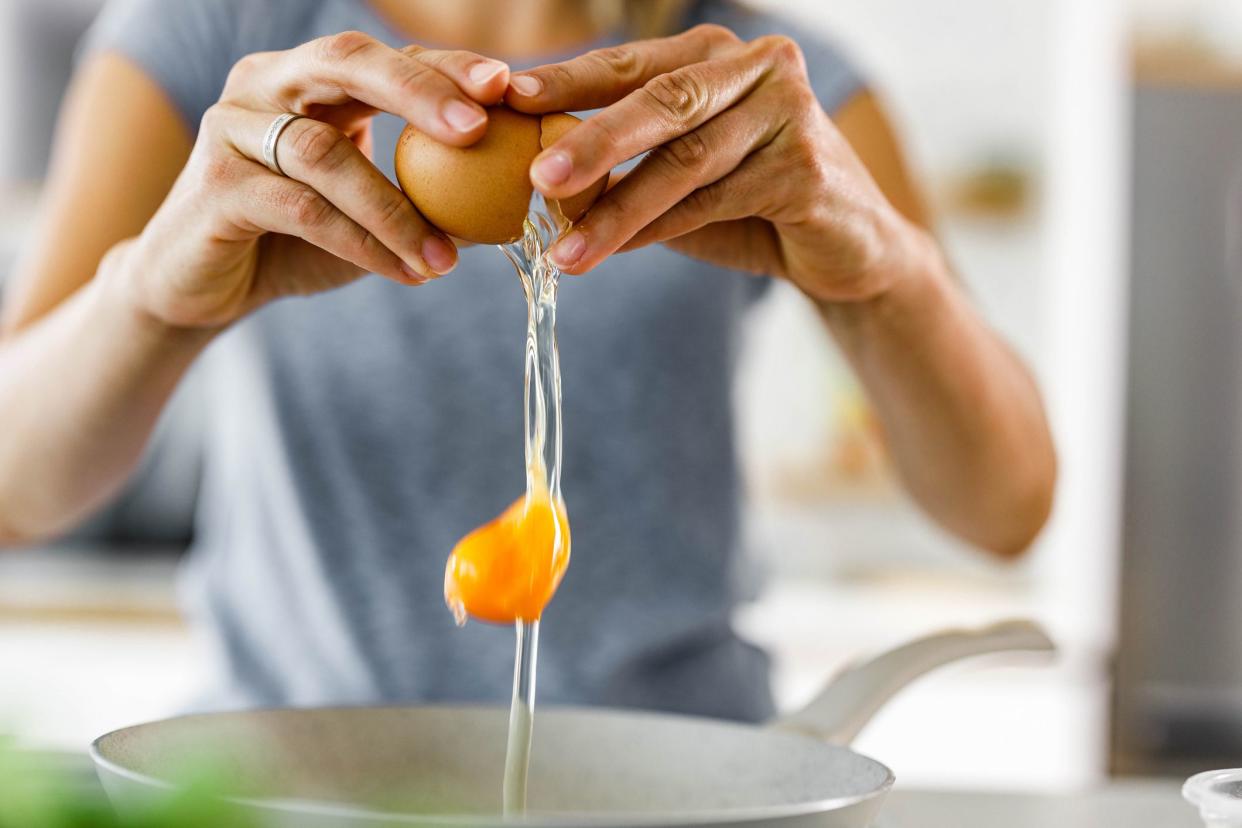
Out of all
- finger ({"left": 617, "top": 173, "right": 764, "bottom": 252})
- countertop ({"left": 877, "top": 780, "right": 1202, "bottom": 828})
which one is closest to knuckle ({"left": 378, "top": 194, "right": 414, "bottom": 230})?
finger ({"left": 617, "top": 173, "right": 764, "bottom": 252})

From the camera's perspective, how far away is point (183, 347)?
0.75 m

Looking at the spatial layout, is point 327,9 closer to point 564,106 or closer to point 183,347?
point 183,347

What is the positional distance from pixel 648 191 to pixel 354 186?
122 mm

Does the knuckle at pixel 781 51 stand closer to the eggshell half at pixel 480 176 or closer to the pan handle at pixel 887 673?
the eggshell half at pixel 480 176

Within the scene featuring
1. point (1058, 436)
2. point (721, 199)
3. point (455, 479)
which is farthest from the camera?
point (1058, 436)

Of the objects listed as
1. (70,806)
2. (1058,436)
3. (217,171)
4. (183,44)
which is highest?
(183,44)

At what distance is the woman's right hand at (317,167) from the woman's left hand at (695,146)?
4cm

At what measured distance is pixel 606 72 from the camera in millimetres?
578

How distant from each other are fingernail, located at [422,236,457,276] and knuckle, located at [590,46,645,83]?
102 mm

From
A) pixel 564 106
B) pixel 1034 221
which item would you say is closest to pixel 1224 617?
pixel 1034 221

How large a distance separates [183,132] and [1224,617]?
215 centimetres

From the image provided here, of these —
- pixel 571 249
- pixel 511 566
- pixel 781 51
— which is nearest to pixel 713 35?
pixel 781 51

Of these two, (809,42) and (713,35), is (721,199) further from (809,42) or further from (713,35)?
(809,42)

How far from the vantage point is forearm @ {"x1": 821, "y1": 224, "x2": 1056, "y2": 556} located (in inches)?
31.4
